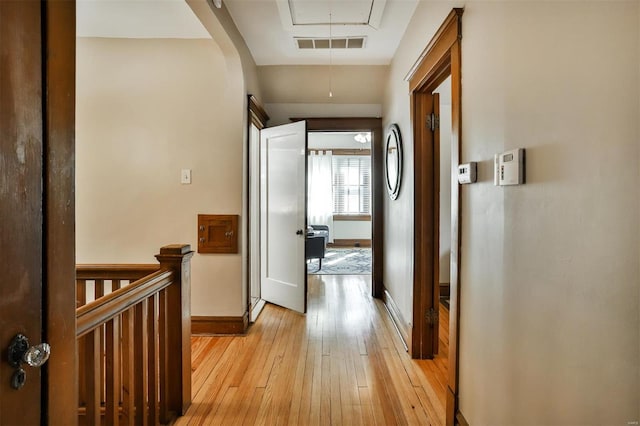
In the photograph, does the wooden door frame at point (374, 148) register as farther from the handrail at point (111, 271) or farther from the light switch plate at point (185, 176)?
the handrail at point (111, 271)

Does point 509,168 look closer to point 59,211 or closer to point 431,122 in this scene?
point 59,211

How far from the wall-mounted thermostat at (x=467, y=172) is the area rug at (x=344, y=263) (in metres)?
4.21

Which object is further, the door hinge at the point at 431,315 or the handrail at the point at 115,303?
the door hinge at the point at 431,315

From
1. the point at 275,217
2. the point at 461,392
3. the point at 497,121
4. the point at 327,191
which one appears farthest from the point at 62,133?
the point at 327,191

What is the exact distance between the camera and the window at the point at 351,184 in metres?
8.84

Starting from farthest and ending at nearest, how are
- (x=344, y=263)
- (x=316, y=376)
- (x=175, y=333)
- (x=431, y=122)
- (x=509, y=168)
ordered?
(x=344, y=263) < (x=431, y=122) < (x=316, y=376) < (x=175, y=333) < (x=509, y=168)

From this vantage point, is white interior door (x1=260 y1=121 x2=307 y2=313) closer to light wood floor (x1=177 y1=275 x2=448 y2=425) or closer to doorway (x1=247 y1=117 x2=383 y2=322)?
doorway (x1=247 y1=117 x2=383 y2=322)

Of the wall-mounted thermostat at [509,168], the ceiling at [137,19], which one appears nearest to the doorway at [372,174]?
the ceiling at [137,19]

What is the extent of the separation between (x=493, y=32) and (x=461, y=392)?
5.25 ft

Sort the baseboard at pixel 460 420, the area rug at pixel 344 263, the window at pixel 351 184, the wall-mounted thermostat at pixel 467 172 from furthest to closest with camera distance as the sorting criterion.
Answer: the window at pixel 351 184 → the area rug at pixel 344 263 → the baseboard at pixel 460 420 → the wall-mounted thermostat at pixel 467 172

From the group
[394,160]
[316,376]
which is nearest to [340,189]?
[394,160]

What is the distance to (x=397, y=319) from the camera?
3.23 metres

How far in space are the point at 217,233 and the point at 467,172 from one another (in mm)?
2192

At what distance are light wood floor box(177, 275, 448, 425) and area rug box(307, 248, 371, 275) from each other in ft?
7.63
